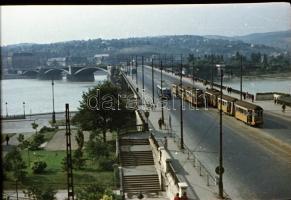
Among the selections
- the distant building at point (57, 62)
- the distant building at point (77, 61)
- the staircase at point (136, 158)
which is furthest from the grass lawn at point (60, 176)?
the distant building at point (77, 61)

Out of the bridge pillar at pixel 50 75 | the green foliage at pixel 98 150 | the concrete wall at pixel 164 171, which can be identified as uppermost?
the bridge pillar at pixel 50 75

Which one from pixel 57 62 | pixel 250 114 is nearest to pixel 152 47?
pixel 57 62

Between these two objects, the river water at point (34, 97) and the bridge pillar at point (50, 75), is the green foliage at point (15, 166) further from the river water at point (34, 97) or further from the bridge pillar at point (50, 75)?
the bridge pillar at point (50, 75)

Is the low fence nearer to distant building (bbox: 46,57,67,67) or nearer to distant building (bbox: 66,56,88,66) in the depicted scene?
distant building (bbox: 46,57,67,67)

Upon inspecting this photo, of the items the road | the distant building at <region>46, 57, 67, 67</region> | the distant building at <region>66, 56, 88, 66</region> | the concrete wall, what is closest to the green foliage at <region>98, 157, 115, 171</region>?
the concrete wall

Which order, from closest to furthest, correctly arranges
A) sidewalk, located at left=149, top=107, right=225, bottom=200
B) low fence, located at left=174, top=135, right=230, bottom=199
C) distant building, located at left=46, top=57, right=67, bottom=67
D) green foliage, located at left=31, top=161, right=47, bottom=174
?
sidewalk, located at left=149, top=107, right=225, bottom=200, low fence, located at left=174, top=135, right=230, bottom=199, green foliage, located at left=31, top=161, right=47, bottom=174, distant building, located at left=46, top=57, right=67, bottom=67

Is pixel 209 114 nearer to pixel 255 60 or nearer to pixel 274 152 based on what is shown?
pixel 274 152

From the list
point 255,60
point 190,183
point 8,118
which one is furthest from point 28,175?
point 255,60

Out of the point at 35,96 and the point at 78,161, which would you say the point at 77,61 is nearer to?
the point at 35,96
